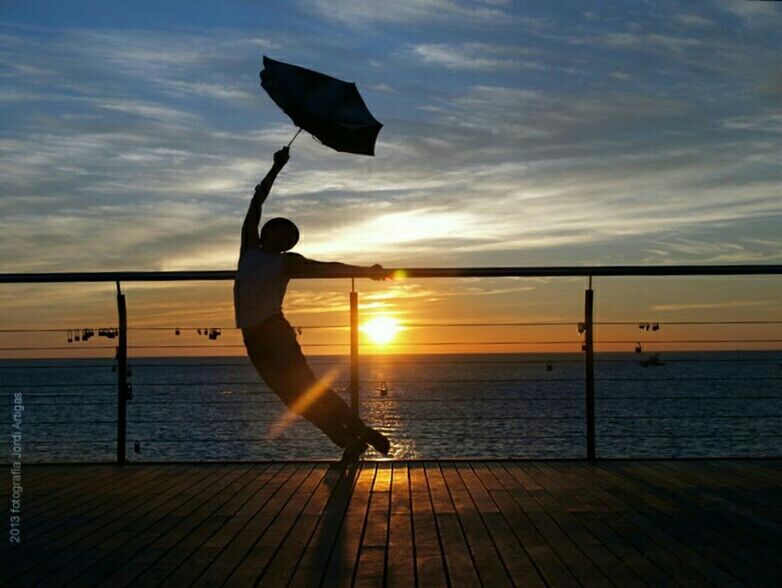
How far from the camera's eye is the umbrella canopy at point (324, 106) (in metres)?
4.78

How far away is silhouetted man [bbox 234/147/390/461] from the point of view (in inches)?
187

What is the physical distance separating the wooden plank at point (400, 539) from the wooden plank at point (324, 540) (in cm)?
18

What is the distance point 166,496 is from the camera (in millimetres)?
4246

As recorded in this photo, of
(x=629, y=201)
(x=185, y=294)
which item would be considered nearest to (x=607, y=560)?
(x=185, y=294)

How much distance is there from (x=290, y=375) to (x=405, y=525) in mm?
1466

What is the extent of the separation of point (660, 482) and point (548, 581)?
197 centimetres

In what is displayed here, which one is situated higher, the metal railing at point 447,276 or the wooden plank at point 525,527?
the metal railing at point 447,276

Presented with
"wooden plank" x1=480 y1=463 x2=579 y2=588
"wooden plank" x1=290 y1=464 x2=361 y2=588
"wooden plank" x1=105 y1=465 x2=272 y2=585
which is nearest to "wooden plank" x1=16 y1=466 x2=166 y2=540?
"wooden plank" x1=105 y1=465 x2=272 y2=585

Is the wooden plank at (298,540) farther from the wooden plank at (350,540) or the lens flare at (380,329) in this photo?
the lens flare at (380,329)

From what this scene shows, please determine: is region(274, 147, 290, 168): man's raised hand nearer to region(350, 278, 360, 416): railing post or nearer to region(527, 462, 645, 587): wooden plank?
region(350, 278, 360, 416): railing post

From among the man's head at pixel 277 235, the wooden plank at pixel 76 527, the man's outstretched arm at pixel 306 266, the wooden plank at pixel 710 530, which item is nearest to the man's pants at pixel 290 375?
the man's outstretched arm at pixel 306 266

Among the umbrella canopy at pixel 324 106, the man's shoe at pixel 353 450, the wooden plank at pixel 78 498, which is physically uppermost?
the umbrella canopy at pixel 324 106

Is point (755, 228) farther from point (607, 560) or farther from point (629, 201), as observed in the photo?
point (607, 560)

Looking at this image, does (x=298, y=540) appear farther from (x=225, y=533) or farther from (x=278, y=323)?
(x=278, y=323)
